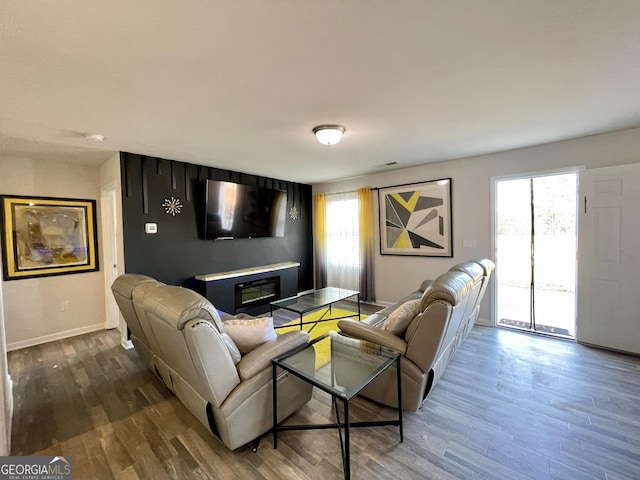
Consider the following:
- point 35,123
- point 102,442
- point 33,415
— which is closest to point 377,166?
point 35,123

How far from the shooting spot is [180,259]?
392 centimetres

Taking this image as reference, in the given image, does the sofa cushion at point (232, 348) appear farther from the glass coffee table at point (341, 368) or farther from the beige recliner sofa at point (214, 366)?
the glass coffee table at point (341, 368)

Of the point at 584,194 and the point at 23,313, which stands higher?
the point at 584,194

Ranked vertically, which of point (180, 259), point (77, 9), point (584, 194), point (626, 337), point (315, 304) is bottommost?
point (626, 337)

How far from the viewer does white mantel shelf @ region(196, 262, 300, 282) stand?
403cm

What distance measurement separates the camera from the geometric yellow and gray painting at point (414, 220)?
4.32 meters

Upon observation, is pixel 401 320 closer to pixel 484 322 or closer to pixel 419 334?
pixel 419 334

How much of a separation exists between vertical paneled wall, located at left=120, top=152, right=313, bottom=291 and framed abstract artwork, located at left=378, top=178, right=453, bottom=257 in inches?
91.1

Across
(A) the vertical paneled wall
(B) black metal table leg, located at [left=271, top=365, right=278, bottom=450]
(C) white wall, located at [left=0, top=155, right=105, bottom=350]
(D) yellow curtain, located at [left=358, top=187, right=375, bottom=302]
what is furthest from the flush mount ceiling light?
(C) white wall, located at [left=0, top=155, right=105, bottom=350]

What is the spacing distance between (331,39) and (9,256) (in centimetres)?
448

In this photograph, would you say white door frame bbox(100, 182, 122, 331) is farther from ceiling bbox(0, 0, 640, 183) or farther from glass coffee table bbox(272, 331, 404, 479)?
glass coffee table bbox(272, 331, 404, 479)

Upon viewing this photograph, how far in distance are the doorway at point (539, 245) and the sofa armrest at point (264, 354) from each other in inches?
130

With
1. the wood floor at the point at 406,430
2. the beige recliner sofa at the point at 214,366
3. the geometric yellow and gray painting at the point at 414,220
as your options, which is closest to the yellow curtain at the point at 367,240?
the geometric yellow and gray painting at the point at 414,220

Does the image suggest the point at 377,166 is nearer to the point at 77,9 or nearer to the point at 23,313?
the point at 77,9
